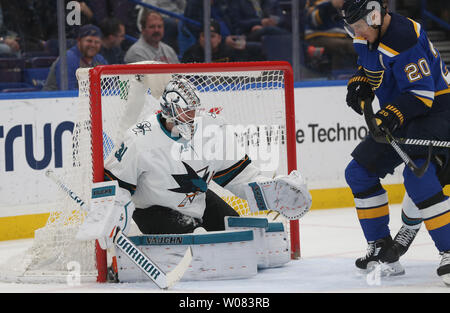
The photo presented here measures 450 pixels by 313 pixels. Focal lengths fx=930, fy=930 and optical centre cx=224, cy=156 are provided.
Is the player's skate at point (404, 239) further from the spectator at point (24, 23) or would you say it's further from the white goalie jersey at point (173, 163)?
the spectator at point (24, 23)

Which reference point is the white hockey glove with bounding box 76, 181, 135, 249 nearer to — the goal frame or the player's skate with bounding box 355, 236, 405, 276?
the goal frame

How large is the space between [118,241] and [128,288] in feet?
0.59

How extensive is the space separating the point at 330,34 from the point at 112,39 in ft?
5.30

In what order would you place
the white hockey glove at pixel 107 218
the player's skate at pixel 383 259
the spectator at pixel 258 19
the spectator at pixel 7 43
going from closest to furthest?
the white hockey glove at pixel 107 218, the player's skate at pixel 383 259, the spectator at pixel 7 43, the spectator at pixel 258 19

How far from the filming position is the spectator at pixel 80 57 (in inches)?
209

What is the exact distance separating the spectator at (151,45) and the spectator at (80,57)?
21cm

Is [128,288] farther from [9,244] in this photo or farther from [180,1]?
[180,1]

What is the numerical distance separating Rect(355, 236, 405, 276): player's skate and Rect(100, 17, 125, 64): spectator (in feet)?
7.73

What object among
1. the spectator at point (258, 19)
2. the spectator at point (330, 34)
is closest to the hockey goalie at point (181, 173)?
the spectator at point (258, 19)

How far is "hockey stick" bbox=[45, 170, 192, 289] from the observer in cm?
336

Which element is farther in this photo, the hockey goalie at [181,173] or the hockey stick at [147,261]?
the hockey goalie at [181,173]

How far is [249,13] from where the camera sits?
19.7 feet

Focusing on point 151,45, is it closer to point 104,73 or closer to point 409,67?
point 104,73

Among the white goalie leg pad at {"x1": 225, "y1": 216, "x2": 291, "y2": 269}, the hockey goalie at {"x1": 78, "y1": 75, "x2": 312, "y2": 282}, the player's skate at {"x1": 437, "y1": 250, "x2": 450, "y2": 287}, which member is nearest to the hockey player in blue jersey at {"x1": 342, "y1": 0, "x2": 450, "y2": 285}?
the player's skate at {"x1": 437, "y1": 250, "x2": 450, "y2": 287}
